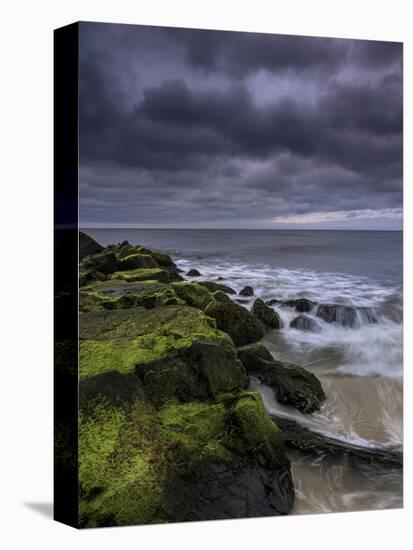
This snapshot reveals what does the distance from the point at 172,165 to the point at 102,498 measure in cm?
339

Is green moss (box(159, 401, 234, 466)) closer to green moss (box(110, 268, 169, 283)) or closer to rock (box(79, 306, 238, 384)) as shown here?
rock (box(79, 306, 238, 384))

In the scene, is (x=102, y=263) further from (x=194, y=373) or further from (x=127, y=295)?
(x=194, y=373)

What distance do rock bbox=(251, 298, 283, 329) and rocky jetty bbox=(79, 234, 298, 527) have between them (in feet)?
0.49

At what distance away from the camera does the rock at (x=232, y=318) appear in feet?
34.6

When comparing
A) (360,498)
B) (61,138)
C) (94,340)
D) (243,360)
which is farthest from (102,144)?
(360,498)

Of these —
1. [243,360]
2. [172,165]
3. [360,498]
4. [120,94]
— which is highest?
[120,94]

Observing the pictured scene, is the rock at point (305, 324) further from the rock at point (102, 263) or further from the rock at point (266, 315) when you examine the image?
the rock at point (102, 263)

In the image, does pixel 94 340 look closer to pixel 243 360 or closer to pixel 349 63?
pixel 243 360

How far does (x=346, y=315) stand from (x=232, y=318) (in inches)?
52.2

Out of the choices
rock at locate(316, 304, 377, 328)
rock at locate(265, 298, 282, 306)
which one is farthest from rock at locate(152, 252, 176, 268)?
rock at locate(316, 304, 377, 328)

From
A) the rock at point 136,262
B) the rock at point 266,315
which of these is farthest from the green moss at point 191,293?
the rock at point 266,315

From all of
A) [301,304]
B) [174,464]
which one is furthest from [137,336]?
[301,304]

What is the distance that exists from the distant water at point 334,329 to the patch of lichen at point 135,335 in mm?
532

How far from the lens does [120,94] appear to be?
32.8ft
